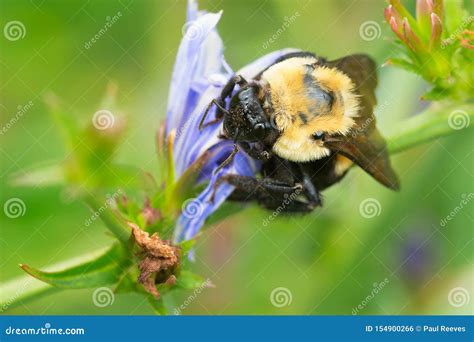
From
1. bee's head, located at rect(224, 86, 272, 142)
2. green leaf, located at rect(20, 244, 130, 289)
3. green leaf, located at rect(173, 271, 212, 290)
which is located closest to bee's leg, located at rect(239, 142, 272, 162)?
bee's head, located at rect(224, 86, 272, 142)

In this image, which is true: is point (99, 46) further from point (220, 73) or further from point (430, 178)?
point (430, 178)

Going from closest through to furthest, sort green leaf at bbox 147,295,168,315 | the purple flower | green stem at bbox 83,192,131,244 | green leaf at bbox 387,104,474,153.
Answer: green stem at bbox 83,192,131,244 → green leaf at bbox 147,295,168,315 → the purple flower → green leaf at bbox 387,104,474,153

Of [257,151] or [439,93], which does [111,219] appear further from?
[439,93]

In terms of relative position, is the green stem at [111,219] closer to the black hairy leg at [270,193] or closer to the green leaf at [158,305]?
the green leaf at [158,305]

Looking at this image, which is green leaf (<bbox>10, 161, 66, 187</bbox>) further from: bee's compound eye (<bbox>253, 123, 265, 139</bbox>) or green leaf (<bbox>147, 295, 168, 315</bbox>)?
bee's compound eye (<bbox>253, 123, 265, 139</bbox>)

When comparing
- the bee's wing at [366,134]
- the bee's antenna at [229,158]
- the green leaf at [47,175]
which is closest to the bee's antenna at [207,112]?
the bee's antenna at [229,158]

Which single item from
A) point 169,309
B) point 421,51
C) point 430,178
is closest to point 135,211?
point 169,309
